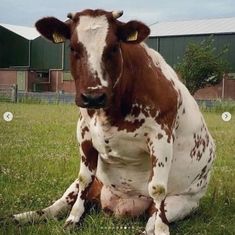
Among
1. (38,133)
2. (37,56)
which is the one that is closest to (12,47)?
(37,56)

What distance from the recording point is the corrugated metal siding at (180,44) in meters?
49.6

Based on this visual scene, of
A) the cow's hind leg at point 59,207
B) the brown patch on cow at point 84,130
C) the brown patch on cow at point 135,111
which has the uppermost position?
the brown patch on cow at point 135,111

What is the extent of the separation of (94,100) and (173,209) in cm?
167

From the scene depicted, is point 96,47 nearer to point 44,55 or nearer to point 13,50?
point 44,55

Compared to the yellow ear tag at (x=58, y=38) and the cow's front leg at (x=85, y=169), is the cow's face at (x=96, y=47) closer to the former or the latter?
the yellow ear tag at (x=58, y=38)

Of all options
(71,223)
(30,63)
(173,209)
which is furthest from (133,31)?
(30,63)

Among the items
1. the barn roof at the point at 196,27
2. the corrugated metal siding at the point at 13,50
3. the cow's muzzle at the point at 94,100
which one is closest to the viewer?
the cow's muzzle at the point at 94,100

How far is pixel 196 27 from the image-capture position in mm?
54062

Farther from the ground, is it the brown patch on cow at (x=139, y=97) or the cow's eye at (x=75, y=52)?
the cow's eye at (x=75, y=52)

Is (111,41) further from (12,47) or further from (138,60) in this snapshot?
(12,47)

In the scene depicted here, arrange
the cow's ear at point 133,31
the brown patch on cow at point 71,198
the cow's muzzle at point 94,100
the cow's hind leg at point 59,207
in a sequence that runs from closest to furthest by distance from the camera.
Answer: the cow's muzzle at point 94,100
the cow's ear at point 133,31
the cow's hind leg at point 59,207
the brown patch on cow at point 71,198

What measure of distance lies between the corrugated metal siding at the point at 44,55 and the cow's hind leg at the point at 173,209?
49984 mm

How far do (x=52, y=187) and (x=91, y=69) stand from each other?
2778 millimetres

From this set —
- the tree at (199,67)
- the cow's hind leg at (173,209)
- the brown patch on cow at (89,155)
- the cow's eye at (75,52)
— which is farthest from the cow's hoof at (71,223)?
the tree at (199,67)
